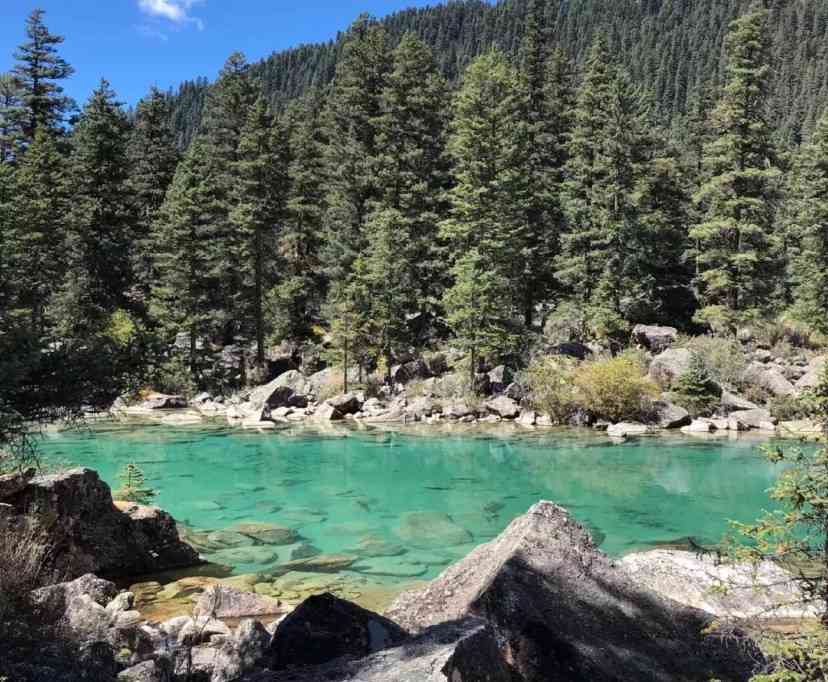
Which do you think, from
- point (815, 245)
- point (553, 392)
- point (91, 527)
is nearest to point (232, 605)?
point (91, 527)

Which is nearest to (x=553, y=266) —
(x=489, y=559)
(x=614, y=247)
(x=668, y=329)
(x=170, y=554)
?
(x=614, y=247)

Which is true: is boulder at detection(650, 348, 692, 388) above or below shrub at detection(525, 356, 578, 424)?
above

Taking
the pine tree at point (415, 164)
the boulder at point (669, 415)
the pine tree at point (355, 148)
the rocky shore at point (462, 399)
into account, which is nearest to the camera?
the boulder at point (669, 415)

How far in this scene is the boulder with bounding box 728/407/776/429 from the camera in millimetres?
23453

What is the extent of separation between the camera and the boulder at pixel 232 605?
7.98 m

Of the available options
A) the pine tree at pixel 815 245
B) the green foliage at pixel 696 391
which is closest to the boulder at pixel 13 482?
the green foliage at pixel 696 391

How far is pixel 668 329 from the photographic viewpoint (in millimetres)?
30859

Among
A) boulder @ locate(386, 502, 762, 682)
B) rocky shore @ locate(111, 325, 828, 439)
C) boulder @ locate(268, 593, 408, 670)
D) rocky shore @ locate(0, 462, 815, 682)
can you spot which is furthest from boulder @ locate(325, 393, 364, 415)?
boulder @ locate(268, 593, 408, 670)

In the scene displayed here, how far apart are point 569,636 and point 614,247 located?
29195 millimetres

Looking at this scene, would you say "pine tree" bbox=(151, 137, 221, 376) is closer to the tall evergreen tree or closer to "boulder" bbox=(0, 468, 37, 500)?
the tall evergreen tree

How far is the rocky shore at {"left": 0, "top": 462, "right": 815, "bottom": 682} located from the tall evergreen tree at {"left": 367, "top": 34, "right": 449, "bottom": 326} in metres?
26.6

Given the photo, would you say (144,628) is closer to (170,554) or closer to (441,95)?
(170,554)

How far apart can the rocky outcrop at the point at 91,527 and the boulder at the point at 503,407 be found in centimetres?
1813

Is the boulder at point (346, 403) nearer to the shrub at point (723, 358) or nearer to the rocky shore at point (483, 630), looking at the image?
the shrub at point (723, 358)
